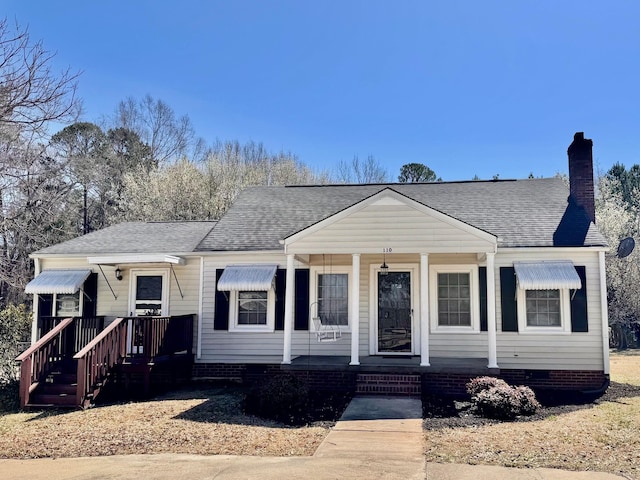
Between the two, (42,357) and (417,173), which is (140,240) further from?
(417,173)

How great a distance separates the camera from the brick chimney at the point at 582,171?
11852 mm

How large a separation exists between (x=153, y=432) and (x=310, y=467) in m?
2.85

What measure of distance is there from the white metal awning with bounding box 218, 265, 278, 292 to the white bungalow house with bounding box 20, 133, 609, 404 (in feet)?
0.11

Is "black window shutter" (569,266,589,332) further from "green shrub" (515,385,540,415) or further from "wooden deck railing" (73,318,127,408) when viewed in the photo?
"wooden deck railing" (73,318,127,408)

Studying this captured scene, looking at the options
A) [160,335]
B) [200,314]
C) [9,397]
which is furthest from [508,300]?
[9,397]

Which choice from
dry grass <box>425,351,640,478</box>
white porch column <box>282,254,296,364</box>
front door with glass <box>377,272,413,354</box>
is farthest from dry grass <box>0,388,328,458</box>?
front door with glass <box>377,272,413,354</box>

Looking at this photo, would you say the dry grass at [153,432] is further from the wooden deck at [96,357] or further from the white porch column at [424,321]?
Result: the white porch column at [424,321]

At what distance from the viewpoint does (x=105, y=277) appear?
1216 centimetres

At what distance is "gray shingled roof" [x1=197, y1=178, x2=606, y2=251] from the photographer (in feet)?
36.3

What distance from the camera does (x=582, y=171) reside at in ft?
39.1

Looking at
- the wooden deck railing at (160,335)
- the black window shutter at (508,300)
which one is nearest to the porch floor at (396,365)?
the black window shutter at (508,300)

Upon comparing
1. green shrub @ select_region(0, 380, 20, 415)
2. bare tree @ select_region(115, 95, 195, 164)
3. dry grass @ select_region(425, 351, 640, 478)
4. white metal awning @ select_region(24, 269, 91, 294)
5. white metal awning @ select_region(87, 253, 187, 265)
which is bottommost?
green shrub @ select_region(0, 380, 20, 415)

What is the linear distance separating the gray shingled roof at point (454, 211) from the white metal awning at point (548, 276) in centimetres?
49

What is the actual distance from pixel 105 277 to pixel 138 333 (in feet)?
8.03
